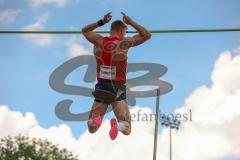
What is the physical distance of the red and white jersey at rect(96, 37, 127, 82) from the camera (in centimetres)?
1062

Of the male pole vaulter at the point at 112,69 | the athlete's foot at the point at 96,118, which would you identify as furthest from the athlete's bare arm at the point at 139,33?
the athlete's foot at the point at 96,118

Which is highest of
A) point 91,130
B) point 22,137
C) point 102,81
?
point 22,137

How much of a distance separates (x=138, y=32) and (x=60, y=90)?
14.8 ft

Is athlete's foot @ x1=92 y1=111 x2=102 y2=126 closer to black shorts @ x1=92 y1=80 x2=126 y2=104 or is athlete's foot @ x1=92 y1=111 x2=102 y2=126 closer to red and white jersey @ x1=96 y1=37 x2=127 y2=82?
black shorts @ x1=92 y1=80 x2=126 y2=104

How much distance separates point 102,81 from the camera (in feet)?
35.3

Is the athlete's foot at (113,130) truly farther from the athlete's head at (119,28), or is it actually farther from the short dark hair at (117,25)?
the short dark hair at (117,25)

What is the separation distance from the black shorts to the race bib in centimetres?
10

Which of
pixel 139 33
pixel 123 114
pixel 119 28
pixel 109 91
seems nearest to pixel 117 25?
pixel 119 28

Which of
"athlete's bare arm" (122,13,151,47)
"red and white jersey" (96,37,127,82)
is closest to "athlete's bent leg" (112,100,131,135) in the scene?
"red and white jersey" (96,37,127,82)

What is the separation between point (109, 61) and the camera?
10672 mm

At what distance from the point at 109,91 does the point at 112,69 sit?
40 cm

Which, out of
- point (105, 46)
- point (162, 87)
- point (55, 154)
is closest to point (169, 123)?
point (55, 154)

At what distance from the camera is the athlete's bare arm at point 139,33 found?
10.3 metres

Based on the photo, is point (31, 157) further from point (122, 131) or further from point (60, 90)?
point (122, 131)
